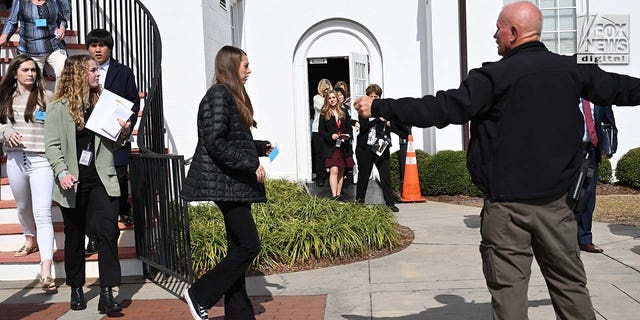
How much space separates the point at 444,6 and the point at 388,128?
3.20m

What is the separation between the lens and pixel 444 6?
39.7 feet

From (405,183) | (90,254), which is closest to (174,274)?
(90,254)

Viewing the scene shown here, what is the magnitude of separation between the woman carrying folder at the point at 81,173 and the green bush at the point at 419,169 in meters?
6.71

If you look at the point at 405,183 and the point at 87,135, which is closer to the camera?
the point at 87,135

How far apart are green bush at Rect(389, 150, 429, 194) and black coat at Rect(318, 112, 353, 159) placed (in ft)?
4.83

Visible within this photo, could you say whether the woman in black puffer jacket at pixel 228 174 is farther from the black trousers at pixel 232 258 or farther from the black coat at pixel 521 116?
the black coat at pixel 521 116

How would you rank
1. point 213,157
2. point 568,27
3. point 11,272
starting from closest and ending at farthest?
point 213,157 < point 11,272 < point 568,27

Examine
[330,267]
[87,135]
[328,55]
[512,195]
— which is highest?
[328,55]

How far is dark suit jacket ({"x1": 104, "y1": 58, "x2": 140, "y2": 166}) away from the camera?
6.39 meters

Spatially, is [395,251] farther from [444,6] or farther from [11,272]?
[444,6]

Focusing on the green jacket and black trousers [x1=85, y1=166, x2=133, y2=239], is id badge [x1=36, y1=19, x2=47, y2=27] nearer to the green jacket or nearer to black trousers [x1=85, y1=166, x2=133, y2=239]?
black trousers [x1=85, y1=166, x2=133, y2=239]

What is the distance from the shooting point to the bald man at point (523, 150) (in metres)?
3.72

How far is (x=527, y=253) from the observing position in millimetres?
3795

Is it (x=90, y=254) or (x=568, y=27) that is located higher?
(x=568, y=27)
